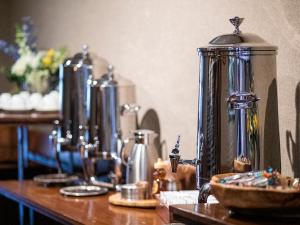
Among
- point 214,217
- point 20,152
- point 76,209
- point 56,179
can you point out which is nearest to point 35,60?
point 20,152

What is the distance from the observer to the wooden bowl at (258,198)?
156cm

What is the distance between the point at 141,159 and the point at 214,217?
99 centimetres

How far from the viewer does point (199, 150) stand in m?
2.04

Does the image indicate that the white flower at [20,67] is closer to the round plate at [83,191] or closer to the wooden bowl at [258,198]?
the round plate at [83,191]

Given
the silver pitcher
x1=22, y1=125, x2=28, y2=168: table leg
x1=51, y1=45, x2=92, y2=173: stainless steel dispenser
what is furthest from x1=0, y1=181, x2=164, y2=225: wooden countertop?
x1=22, y1=125, x2=28, y2=168: table leg

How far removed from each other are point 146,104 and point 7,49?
148 centimetres

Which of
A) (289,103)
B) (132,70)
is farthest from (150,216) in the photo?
(132,70)

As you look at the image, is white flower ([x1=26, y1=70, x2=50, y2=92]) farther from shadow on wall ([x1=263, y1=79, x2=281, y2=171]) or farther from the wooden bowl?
the wooden bowl

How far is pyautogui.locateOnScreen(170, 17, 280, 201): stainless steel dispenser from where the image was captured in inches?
77.1

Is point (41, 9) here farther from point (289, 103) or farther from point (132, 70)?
point (289, 103)

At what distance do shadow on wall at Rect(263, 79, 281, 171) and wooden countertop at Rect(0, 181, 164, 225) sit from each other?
0.39 m

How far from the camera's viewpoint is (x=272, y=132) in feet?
6.61

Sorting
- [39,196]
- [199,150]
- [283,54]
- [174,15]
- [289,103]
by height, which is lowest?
[39,196]

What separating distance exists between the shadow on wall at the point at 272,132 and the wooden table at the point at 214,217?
0.28m
